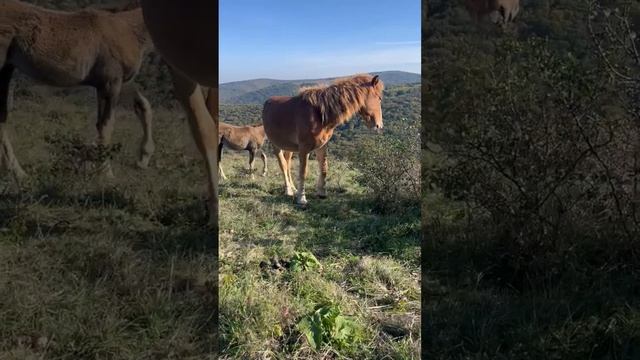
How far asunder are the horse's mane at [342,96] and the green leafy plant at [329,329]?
5.51m

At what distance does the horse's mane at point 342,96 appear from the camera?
8.45m

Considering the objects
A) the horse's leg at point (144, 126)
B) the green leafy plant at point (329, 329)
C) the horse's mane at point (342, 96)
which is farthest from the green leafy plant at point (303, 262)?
the horse's mane at point (342, 96)

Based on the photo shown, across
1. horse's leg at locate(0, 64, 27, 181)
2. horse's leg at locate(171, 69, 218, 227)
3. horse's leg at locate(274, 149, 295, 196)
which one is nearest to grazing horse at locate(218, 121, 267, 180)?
horse's leg at locate(274, 149, 295, 196)

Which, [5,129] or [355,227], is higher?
[5,129]

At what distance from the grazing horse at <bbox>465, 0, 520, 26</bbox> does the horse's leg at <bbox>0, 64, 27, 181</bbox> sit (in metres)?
1.96

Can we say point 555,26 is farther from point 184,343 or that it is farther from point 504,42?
point 184,343

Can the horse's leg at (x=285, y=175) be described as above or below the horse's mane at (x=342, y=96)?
below

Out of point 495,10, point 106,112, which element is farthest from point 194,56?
point 495,10

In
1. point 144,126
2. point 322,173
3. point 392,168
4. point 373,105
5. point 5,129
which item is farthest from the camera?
point 373,105

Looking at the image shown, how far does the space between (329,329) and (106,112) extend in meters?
1.77

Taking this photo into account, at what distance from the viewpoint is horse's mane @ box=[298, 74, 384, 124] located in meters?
8.45

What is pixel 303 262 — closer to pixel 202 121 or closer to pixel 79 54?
pixel 202 121

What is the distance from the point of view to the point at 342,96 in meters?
8.52

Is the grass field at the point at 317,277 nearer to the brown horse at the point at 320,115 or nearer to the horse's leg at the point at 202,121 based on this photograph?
the brown horse at the point at 320,115
